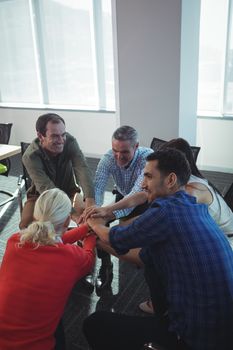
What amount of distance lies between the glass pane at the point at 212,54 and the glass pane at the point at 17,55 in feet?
9.46

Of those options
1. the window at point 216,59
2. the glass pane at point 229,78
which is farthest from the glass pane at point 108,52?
the glass pane at point 229,78

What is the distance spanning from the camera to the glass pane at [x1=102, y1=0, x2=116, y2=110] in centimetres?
466

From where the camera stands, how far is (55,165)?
2.30 meters

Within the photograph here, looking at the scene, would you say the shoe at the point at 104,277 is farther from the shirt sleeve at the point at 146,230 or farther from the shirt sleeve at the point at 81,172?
the shirt sleeve at the point at 146,230

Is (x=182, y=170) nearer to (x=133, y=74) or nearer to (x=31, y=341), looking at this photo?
(x=31, y=341)

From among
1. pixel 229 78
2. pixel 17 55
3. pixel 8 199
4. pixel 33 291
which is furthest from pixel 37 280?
pixel 17 55

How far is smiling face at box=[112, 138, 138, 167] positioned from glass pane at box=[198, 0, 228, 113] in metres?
2.79

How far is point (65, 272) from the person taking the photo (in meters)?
1.26

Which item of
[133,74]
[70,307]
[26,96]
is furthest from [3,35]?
[70,307]

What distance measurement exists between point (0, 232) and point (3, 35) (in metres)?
3.97

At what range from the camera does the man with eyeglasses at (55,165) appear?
2.13 meters

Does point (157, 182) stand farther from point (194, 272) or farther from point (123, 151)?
point (123, 151)

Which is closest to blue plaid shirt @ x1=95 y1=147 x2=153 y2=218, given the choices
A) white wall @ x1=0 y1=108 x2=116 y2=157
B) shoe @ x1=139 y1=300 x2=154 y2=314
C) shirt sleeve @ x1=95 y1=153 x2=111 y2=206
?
shirt sleeve @ x1=95 y1=153 x2=111 y2=206

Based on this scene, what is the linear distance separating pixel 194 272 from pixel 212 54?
387cm
